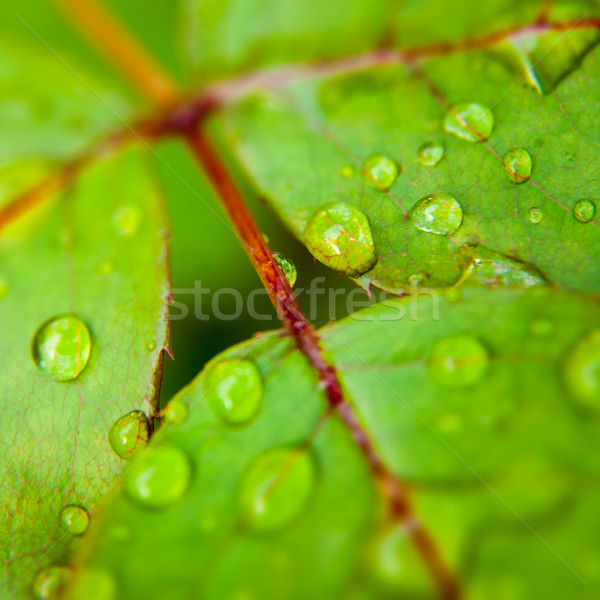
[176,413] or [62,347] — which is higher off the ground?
[62,347]

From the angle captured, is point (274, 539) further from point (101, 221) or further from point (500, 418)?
point (101, 221)

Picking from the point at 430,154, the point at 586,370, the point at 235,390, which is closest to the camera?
the point at 586,370

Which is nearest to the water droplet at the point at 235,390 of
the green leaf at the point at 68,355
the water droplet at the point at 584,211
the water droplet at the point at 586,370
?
the green leaf at the point at 68,355

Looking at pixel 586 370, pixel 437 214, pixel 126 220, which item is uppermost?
pixel 126 220

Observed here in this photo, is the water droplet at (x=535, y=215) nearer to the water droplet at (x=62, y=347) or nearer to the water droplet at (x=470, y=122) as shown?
the water droplet at (x=470, y=122)

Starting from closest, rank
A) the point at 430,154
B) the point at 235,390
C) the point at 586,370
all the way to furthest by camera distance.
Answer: the point at 586,370 → the point at 235,390 → the point at 430,154

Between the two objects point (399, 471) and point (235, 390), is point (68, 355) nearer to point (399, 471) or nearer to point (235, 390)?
point (235, 390)

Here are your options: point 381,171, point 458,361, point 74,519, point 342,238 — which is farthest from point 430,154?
point 74,519
